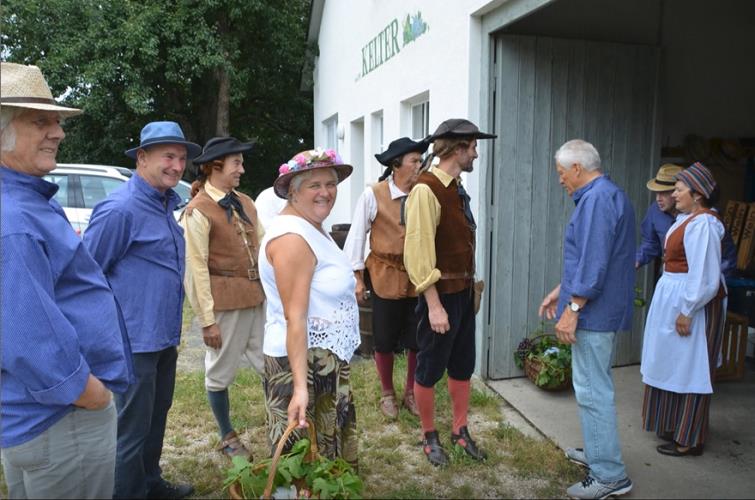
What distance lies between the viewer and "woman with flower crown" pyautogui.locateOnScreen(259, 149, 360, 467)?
7.52 feet

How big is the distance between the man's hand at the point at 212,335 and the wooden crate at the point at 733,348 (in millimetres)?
4074

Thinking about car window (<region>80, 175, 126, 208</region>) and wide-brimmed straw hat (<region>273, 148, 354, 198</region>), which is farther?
car window (<region>80, 175, 126, 208</region>)

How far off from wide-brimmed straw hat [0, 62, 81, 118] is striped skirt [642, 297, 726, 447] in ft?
11.8

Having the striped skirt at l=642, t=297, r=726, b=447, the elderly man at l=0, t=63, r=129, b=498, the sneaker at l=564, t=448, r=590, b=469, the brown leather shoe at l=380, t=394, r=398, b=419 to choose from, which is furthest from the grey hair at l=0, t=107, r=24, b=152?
the striped skirt at l=642, t=297, r=726, b=447

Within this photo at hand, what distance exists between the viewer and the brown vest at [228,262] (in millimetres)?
3465

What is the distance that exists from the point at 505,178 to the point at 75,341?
3733mm

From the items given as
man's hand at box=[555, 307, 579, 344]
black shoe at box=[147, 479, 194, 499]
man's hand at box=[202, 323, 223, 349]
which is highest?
man's hand at box=[555, 307, 579, 344]

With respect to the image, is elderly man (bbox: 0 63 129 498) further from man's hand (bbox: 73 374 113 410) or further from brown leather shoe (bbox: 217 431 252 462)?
brown leather shoe (bbox: 217 431 252 462)

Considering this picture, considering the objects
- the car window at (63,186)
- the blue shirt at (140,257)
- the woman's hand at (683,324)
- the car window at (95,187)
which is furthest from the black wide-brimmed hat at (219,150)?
the car window at (63,186)

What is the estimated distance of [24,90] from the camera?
193 cm

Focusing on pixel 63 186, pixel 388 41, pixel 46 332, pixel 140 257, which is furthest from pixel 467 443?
pixel 63 186

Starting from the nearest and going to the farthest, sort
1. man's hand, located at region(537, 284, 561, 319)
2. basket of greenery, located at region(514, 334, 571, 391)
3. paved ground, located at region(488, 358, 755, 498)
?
paved ground, located at region(488, 358, 755, 498)
man's hand, located at region(537, 284, 561, 319)
basket of greenery, located at region(514, 334, 571, 391)

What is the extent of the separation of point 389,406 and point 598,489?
5.38 ft

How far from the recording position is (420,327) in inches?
141
